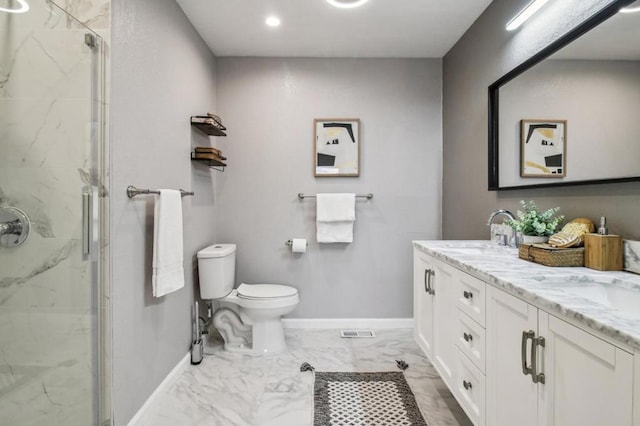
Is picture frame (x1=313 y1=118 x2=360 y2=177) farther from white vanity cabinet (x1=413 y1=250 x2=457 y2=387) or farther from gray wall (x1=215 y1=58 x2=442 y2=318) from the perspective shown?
white vanity cabinet (x1=413 y1=250 x2=457 y2=387)

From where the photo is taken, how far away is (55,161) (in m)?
1.29

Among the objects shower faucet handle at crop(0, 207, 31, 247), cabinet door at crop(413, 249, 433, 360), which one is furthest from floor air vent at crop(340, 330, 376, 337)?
shower faucet handle at crop(0, 207, 31, 247)

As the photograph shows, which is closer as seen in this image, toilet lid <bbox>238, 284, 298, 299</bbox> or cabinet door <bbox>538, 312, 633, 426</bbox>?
cabinet door <bbox>538, 312, 633, 426</bbox>

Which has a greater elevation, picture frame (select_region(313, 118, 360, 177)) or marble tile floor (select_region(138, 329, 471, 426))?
picture frame (select_region(313, 118, 360, 177))

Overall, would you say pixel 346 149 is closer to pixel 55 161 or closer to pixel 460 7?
pixel 460 7

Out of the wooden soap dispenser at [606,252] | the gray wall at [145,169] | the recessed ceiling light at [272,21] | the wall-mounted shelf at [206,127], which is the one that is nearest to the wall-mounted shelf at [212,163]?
the gray wall at [145,169]

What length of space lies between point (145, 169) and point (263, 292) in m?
1.21

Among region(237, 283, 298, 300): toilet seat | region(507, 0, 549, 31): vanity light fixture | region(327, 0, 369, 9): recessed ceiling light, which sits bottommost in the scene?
region(237, 283, 298, 300): toilet seat

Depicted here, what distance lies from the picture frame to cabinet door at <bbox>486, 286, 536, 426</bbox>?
1.81 m

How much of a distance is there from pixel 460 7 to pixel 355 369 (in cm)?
247

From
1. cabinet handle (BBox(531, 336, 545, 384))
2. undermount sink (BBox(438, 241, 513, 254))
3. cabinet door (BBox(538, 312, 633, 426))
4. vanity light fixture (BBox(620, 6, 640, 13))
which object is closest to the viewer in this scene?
cabinet door (BBox(538, 312, 633, 426))

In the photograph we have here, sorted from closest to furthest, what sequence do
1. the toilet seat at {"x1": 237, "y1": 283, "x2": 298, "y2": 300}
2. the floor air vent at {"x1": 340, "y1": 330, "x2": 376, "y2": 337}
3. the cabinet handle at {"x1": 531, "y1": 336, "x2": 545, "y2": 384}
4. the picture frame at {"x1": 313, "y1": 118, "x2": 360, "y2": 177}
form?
1. the cabinet handle at {"x1": 531, "y1": 336, "x2": 545, "y2": 384}
2. the toilet seat at {"x1": 237, "y1": 283, "x2": 298, "y2": 300}
3. the floor air vent at {"x1": 340, "y1": 330, "x2": 376, "y2": 337}
4. the picture frame at {"x1": 313, "y1": 118, "x2": 360, "y2": 177}

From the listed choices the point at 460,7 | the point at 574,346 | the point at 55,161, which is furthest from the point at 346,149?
the point at 574,346

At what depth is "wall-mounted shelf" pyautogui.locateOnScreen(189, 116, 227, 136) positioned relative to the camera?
222cm
